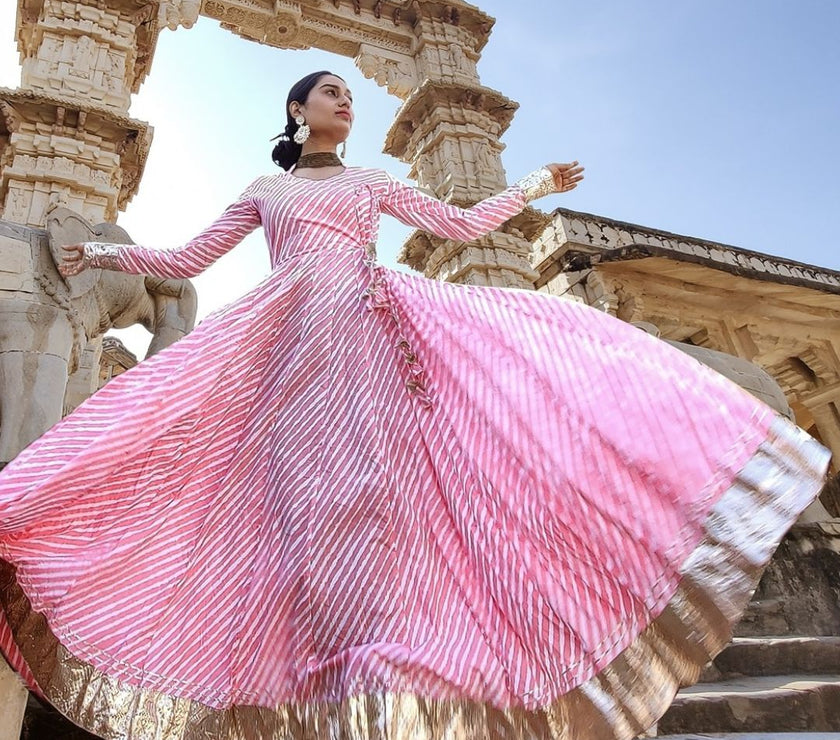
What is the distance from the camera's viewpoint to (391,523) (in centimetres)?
118

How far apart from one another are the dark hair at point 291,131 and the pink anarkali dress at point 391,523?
58cm

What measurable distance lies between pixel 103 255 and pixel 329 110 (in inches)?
28.2

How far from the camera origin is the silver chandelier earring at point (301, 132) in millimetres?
1749

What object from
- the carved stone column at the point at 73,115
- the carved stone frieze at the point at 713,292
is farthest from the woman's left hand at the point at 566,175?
the carved stone column at the point at 73,115

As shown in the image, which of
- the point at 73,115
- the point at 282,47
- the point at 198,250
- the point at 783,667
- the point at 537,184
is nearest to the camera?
the point at 198,250

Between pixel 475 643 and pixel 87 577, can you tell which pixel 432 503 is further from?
pixel 87 577

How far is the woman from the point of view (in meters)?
1.04

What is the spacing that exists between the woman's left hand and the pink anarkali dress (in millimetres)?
558

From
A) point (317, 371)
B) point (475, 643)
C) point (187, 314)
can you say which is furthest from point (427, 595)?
point (187, 314)

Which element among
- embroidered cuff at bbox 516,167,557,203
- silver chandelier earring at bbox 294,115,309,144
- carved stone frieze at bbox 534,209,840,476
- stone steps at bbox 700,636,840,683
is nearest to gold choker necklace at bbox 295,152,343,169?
silver chandelier earring at bbox 294,115,309,144

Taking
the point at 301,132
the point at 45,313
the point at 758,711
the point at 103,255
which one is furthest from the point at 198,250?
the point at 758,711

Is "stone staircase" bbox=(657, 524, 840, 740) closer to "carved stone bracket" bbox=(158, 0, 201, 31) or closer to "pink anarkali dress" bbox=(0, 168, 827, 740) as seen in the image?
"pink anarkali dress" bbox=(0, 168, 827, 740)

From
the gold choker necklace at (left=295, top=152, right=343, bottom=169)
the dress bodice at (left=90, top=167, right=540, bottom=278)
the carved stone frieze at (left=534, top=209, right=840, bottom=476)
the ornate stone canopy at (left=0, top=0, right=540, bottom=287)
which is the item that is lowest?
the dress bodice at (left=90, top=167, right=540, bottom=278)

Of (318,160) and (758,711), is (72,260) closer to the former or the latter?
(318,160)
